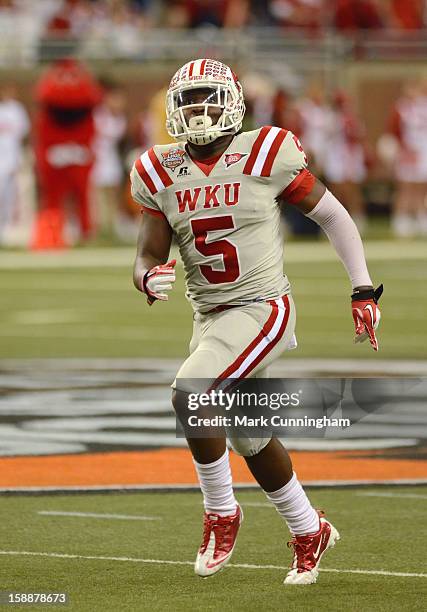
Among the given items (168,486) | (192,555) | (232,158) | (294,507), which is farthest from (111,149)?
(294,507)

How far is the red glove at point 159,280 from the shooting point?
18.8 feet

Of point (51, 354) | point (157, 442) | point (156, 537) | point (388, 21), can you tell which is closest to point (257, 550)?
point (156, 537)

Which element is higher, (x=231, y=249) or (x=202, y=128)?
(x=202, y=128)

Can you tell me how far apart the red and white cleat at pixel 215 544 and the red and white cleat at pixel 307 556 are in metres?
0.22

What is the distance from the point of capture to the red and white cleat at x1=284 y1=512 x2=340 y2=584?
18.7ft

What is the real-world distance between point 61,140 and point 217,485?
17544 millimetres

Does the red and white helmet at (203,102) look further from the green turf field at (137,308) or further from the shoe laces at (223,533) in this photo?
the green turf field at (137,308)

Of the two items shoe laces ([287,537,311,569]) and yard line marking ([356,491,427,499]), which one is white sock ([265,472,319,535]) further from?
yard line marking ([356,491,427,499])

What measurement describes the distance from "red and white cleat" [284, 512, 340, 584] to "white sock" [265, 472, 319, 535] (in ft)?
0.09

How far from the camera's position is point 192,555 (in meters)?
6.17

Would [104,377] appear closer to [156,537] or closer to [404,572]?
[156,537]

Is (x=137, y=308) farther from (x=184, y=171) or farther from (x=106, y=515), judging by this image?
(x=184, y=171)

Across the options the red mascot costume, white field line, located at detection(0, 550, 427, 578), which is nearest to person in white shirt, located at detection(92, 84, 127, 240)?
the red mascot costume

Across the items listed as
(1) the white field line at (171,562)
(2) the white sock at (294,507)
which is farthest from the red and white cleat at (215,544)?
(1) the white field line at (171,562)
